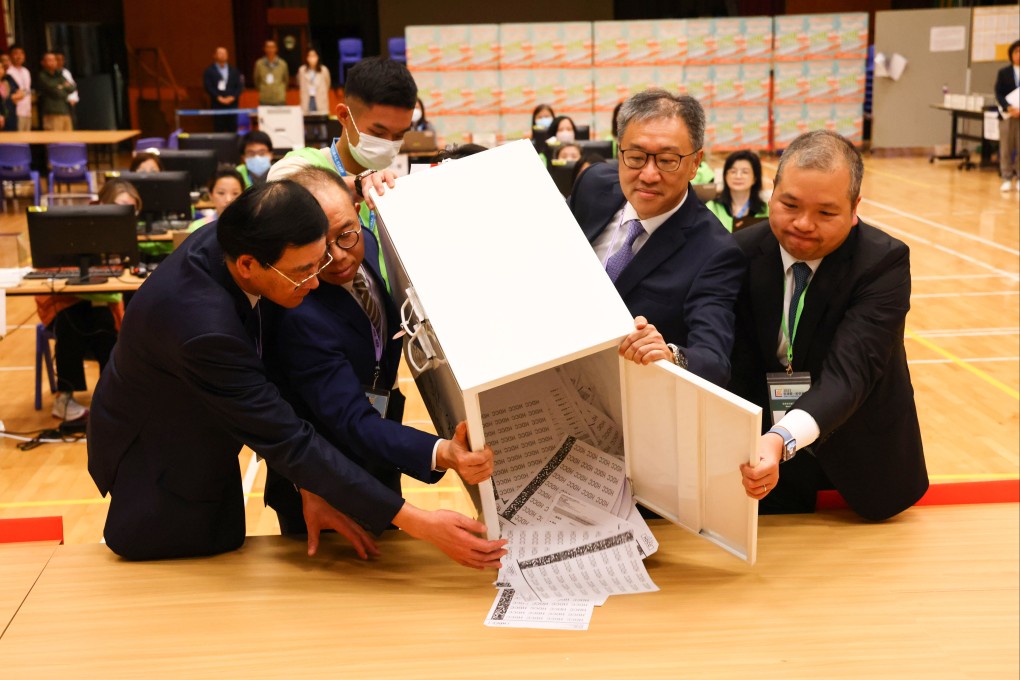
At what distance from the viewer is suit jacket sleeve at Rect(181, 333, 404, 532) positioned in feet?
6.50

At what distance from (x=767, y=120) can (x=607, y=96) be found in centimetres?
265

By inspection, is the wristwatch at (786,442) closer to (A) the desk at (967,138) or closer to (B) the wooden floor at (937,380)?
(B) the wooden floor at (937,380)

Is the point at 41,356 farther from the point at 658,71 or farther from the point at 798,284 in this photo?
the point at 658,71

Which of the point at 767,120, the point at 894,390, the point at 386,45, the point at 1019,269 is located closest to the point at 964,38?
the point at 767,120

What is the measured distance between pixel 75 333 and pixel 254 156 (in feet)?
9.94

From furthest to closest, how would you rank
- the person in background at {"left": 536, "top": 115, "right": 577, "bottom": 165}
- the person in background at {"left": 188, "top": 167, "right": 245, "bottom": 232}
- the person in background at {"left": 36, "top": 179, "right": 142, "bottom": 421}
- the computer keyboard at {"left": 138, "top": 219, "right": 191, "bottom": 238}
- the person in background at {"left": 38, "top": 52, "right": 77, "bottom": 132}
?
the person in background at {"left": 38, "top": 52, "right": 77, "bottom": 132}
the person in background at {"left": 536, "top": 115, "right": 577, "bottom": 165}
the computer keyboard at {"left": 138, "top": 219, "right": 191, "bottom": 238}
the person in background at {"left": 188, "top": 167, "right": 245, "bottom": 232}
the person in background at {"left": 36, "top": 179, "right": 142, "bottom": 421}

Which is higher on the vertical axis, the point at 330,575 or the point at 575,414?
the point at 575,414

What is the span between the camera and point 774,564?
84.7 inches

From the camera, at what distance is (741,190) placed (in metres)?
7.37

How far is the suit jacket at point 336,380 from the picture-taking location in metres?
2.16

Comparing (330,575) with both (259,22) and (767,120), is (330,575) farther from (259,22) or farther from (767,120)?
(259,22)

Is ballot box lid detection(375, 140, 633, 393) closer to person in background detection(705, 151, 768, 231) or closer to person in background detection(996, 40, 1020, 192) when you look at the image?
person in background detection(705, 151, 768, 231)

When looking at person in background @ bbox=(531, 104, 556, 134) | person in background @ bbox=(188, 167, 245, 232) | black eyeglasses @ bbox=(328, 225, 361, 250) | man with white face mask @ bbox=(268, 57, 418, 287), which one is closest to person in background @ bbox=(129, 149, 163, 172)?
person in background @ bbox=(188, 167, 245, 232)

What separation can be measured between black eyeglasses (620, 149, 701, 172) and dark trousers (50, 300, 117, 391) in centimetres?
462
